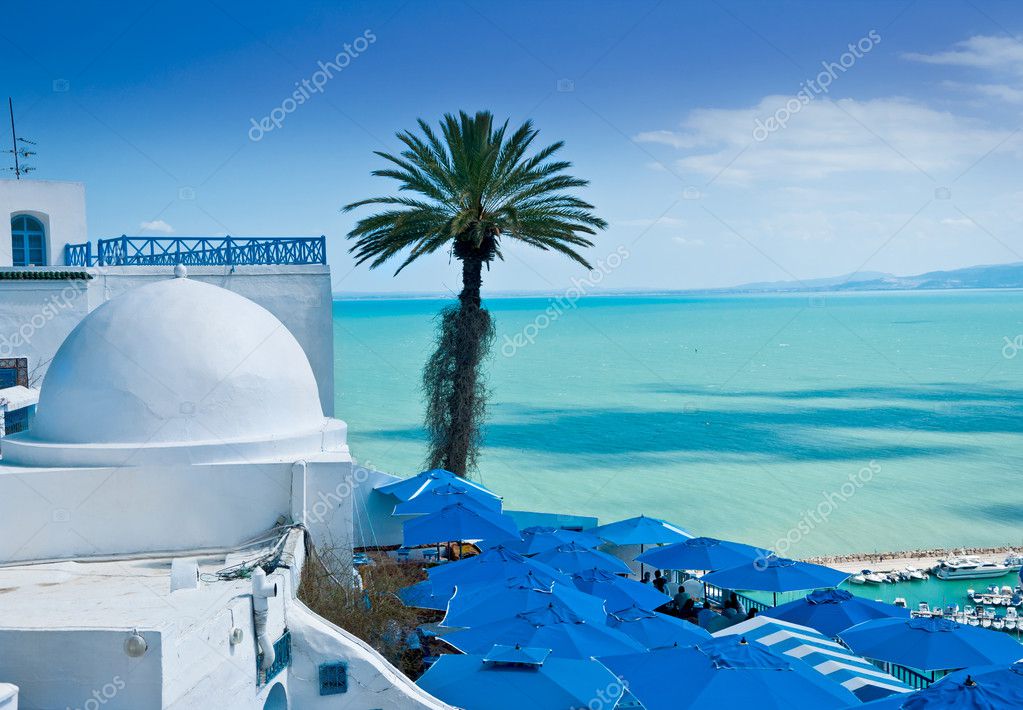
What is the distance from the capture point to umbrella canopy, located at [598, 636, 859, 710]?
8.80m

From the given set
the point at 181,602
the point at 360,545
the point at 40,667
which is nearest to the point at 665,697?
the point at 181,602

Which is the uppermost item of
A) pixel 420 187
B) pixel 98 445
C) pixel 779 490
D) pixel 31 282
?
pixel 420 187

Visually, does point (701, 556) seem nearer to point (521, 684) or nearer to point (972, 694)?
point (521, 684)

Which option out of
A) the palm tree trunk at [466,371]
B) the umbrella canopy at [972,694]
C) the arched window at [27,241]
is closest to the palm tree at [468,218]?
the palm tree trunk at [466,371]

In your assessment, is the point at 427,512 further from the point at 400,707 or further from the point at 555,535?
the point at 400,707

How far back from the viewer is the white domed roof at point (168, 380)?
11.7 metres

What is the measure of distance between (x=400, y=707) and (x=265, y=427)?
4.36m

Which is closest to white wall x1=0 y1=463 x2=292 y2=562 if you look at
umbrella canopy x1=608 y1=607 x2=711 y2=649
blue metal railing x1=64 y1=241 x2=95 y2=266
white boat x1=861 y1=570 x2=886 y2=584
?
umbrella canopy x1=608 y1=607 x2=711 y2=649

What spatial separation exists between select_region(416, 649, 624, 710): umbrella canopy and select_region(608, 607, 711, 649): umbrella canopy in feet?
6.39

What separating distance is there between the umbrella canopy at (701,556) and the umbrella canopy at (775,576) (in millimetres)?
453

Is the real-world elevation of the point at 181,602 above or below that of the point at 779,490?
above

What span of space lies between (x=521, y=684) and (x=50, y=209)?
1701 centimetres

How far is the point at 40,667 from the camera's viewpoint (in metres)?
7.36

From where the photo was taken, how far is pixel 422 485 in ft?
59.5
